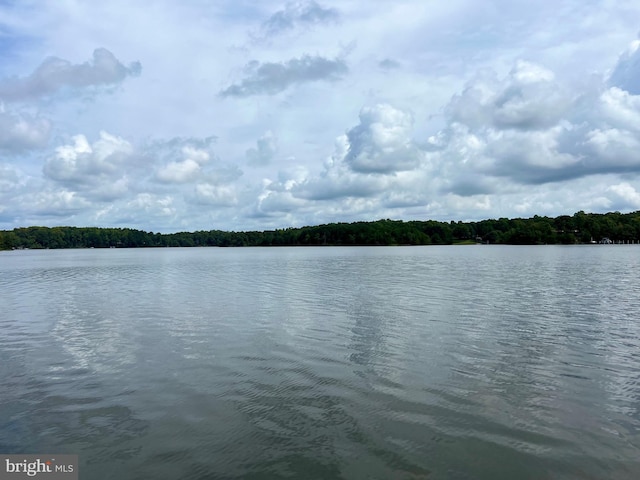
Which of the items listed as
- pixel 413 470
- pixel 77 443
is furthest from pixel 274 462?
pixel 77 443

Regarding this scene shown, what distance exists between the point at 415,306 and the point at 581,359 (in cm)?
1375

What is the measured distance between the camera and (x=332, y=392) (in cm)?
→ 1373

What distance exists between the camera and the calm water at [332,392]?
968 cm

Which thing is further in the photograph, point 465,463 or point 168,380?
point 168,380

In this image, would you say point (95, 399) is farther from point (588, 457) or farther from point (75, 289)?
point (75, 289)

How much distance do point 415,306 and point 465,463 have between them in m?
21.1

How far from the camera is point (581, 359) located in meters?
16.9

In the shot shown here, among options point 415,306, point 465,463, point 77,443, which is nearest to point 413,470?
point 465,463

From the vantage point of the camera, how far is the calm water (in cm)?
968

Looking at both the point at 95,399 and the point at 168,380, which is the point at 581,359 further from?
the point at 95,399

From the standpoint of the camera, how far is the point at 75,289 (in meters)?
45.4

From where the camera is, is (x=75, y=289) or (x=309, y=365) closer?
(x=309, y=365)

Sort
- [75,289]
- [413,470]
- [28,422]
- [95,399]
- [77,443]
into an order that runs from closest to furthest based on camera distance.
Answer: [413,470] < [77,443] < [28,422] < [95,399] < [75,289]

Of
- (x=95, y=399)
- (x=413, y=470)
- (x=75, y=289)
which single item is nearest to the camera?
(x=413, y=470)
